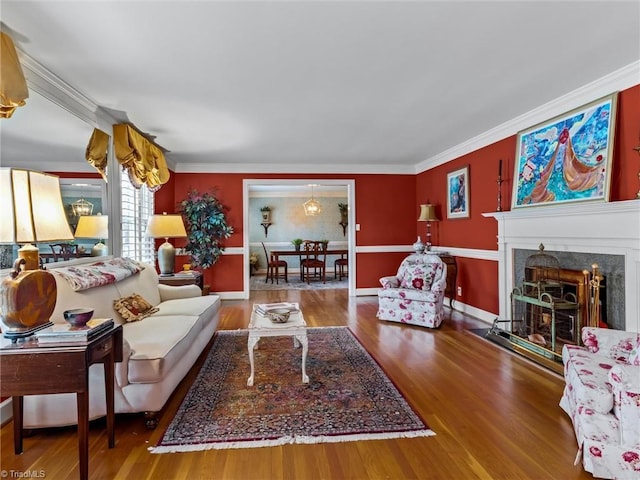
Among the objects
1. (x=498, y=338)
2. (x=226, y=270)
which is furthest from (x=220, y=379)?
(x=226, y=270)

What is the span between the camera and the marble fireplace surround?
104 inches

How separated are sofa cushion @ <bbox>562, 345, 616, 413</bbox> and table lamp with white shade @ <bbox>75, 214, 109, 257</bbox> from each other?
11.5 ft

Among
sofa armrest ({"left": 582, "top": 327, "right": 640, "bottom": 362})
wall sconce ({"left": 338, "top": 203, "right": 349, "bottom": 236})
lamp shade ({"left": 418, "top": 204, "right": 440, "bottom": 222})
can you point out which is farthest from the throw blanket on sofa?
wall sconce ({"left": 338, "top": 203, "right": 349, "bottom": 236})

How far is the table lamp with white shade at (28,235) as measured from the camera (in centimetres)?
146

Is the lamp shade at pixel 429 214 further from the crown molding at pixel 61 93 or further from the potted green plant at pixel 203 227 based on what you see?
the crown molding at pixel 61 93

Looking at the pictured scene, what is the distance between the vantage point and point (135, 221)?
14.8 ft

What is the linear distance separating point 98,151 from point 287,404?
2827 millimetres

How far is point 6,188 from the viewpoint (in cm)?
Result: 146

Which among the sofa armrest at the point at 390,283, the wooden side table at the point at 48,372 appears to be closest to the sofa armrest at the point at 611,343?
the sofa armrest at the point at 390,283

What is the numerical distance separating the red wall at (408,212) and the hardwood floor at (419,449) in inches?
80.7

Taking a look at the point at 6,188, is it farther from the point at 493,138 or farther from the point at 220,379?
the point at 493,138

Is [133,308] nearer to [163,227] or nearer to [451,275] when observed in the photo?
[163,227]

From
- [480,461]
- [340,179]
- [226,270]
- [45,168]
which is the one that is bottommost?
[480,461]

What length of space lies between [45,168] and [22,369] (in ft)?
5.01
